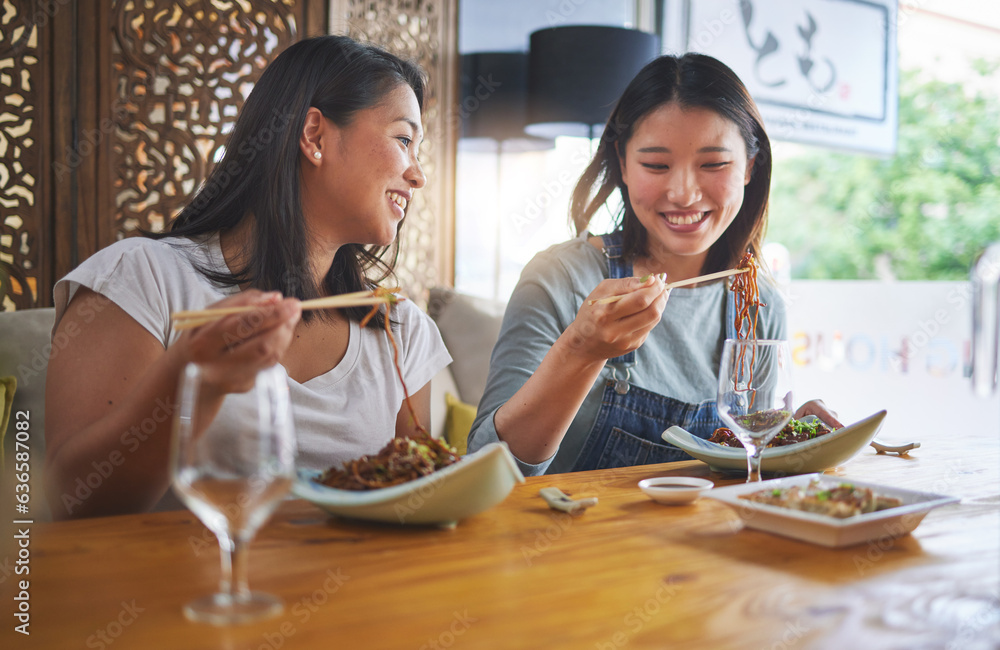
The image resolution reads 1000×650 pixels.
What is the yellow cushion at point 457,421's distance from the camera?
2.71 meters

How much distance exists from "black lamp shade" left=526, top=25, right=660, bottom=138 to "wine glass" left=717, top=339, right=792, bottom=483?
2.53 m

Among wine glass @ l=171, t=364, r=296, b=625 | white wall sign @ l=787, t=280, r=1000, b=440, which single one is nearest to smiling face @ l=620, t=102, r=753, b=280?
wine glass @ l=171, t=364, r=296, b=625

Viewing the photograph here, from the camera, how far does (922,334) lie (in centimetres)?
437

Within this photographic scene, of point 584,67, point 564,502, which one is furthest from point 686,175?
point 584,67

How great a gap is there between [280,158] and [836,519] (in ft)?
3.90

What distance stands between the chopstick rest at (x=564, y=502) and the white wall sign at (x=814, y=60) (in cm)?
356

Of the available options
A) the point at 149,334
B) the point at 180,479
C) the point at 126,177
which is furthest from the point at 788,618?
the point at 126,177

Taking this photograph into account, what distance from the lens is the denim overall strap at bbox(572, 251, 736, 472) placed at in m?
1.83

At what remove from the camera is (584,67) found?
11.5ft

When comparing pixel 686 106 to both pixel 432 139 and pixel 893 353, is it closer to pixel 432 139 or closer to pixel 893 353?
pixel 432 139

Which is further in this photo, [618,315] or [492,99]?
[492,99]

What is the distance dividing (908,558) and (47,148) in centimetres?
297

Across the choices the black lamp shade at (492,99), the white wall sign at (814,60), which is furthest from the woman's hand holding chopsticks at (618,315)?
the white wall sign at (814,60)

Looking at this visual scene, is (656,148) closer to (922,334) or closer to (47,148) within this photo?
(47,148)
